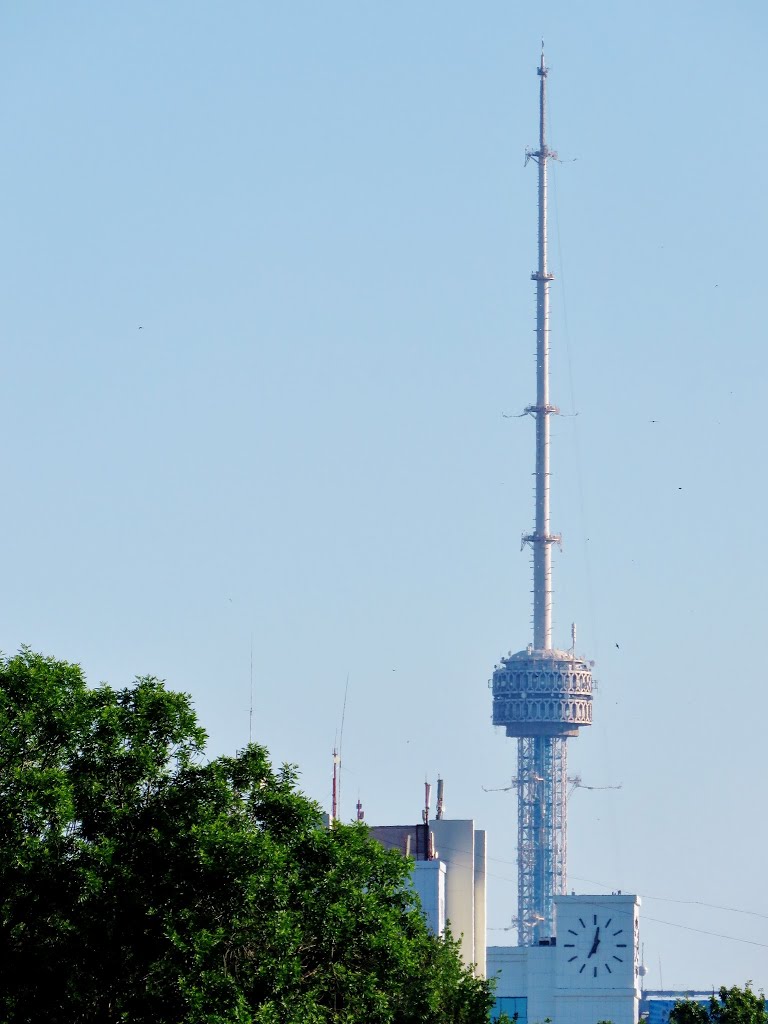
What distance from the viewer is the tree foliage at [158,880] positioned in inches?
2518

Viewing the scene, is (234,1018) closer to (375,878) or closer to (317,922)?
(317,922)

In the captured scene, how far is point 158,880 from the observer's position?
65250 mm

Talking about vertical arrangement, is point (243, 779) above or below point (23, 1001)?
above

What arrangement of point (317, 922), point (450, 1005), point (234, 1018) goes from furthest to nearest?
point (450, 1005) < point (317, 922) < point (234, 1018)

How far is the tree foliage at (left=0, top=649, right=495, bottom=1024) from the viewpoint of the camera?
64.0 metres

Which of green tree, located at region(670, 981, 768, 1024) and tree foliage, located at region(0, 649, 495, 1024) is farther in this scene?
green tree, located at region(670, 981, 768, 1024)

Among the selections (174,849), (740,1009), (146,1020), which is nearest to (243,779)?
(174,849)

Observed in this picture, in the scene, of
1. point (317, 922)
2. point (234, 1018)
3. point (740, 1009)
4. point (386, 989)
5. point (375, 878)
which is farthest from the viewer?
point (740, 1009)

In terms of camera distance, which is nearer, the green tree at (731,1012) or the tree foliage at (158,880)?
the tree foliage at (158,880)

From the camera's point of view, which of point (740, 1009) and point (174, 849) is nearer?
point (174, 849)

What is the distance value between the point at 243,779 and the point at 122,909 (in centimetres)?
584

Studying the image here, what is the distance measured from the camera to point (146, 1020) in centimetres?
6331

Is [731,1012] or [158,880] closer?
[158,880]

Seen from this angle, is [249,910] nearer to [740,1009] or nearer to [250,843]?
[250,843]
